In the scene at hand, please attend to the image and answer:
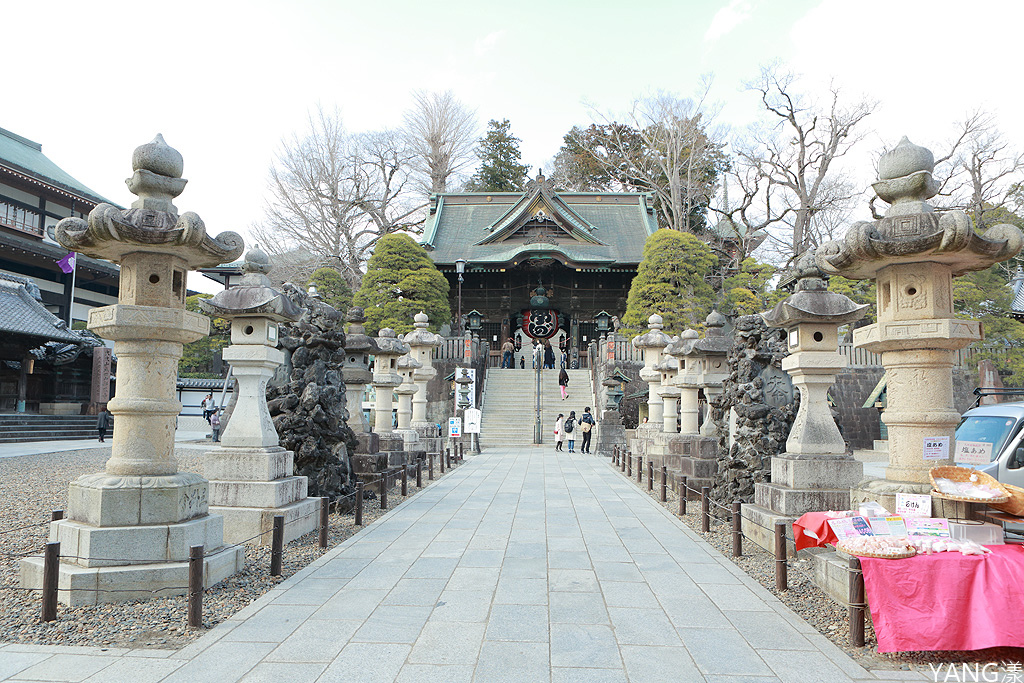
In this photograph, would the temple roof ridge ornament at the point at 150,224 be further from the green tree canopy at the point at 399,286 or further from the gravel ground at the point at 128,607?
the green tree canopy at the point at 399,286

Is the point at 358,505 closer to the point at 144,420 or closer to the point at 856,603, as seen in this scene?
the point at 144,420

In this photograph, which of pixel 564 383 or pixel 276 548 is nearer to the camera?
pixel 276 548

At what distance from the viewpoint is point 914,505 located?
5109 mm

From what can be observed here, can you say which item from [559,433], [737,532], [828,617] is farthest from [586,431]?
[828,617]

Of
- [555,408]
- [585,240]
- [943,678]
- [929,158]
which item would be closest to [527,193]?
[585,240]

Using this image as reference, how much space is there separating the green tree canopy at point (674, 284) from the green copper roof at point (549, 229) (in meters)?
3.58

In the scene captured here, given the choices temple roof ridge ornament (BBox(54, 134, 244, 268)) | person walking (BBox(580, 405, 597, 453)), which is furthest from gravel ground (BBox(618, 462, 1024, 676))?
person walking (BBox(580, 405, 597, 453))

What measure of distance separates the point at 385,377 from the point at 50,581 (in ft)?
A: 33.1

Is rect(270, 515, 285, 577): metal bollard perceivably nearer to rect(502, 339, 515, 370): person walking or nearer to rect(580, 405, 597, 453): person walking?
rect(580, 405, 597, 453): person walking

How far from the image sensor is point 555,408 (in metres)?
26.7

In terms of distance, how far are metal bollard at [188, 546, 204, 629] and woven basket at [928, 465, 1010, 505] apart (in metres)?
5.86

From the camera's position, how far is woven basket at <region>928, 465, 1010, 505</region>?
480 centimetres

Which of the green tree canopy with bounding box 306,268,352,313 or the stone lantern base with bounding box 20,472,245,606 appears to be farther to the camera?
the green tree canopy with bounding box 306,268,352,313

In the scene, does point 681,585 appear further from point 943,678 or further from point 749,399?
point 749,399
